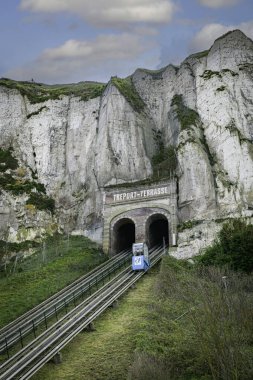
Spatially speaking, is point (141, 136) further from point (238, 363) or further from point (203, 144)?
point (238, 363)

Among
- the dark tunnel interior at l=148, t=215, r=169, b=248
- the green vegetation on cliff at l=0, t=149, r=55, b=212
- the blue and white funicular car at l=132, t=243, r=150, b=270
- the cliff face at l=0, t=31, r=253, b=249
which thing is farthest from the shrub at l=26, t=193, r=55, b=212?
the blue and white funicular car at l=132, t=243, r=150, b=270

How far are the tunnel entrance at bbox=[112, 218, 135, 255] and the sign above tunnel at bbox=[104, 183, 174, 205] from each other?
2255 millimetres

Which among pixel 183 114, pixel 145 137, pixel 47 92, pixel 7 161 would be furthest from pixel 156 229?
pixel 47 92

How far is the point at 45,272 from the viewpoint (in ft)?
126

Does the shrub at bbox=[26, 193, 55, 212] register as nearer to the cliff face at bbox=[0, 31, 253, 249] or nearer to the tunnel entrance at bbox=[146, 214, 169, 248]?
the cliff face at bbox=[0, 31, 253, 249]

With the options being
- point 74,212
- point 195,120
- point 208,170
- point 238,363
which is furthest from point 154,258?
point 238,363

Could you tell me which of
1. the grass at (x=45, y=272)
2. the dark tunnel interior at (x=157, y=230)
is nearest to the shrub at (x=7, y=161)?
the grass at (x=45, y=272)

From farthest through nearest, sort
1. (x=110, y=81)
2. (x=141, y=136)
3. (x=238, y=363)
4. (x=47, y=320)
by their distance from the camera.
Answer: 1. (x=110, y=81)
2. (x=141, y=136)
3. (x=47, y=320)
4. (x=238, y=363)

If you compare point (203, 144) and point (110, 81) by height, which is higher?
point (110, 81)

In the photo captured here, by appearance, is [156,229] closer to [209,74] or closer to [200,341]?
[209,74]

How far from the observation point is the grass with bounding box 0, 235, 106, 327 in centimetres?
3134

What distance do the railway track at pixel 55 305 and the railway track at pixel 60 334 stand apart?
2.80 feet

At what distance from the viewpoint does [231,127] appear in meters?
50.1

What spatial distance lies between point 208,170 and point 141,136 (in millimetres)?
12681
